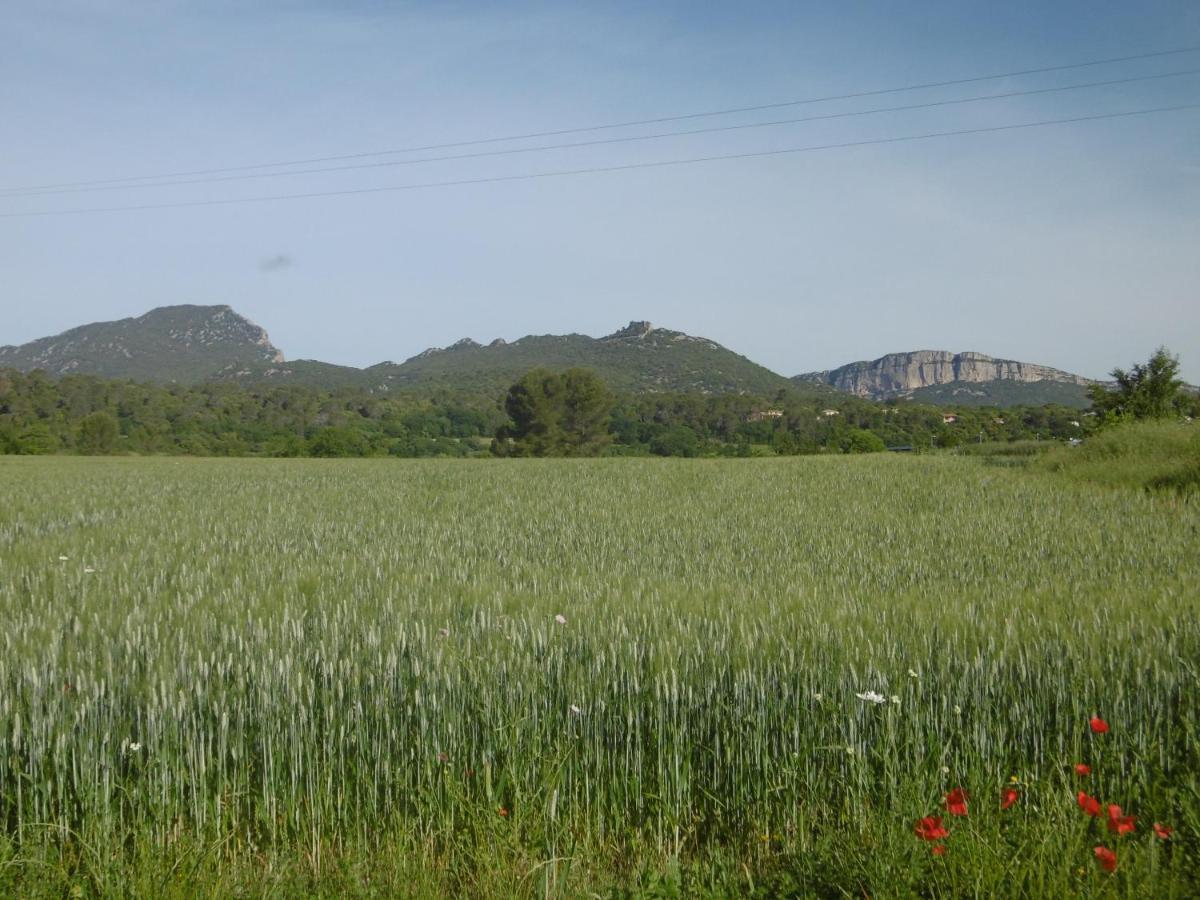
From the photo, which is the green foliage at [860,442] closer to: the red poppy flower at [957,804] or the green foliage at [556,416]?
the green foliage at [556,416]

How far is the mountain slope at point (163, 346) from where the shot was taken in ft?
516

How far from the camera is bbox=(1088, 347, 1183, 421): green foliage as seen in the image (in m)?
34.6

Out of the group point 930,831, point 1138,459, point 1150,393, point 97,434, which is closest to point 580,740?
point 930,831

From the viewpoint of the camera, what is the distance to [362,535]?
10.6m

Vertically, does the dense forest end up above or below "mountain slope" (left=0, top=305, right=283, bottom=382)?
below

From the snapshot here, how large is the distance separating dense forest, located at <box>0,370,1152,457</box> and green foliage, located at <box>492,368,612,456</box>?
3.46 ft

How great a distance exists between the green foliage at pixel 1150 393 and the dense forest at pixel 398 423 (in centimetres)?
1564

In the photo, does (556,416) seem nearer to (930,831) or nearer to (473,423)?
(473,423)

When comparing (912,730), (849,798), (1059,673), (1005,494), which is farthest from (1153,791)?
(1005,494)

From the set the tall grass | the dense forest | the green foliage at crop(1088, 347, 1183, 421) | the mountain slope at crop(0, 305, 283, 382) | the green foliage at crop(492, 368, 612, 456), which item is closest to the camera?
the tall grass

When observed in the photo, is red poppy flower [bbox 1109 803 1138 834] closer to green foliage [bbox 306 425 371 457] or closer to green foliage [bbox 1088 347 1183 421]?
green foliage [bbox 1088 347 1183 421]

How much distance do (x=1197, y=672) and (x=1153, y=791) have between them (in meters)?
0.83

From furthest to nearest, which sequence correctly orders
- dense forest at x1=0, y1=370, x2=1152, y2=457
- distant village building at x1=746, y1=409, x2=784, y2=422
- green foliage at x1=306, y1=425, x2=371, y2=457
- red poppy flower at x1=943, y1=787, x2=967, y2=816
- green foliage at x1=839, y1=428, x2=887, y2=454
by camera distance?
1. distant village building at x1=746, y1=409, x2=784, y2=422
2. green foliage at x1=839, y1=428, x2=887, y2=454
3. dense forest at x1=0, y1=370, x2=1152, y2=457
4. green foliage at x1=306, y1=425, x2=371, y2=457
5. red poppy flower at x1=943, y1=787, x2=967, y2=816

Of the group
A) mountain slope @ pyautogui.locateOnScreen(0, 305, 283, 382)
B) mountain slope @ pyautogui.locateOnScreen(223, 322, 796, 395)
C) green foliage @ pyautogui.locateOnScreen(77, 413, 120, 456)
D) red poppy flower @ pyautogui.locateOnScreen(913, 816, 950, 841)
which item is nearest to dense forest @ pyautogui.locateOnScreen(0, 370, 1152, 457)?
green foliage @ pyautogui.locateOnScreen(77, 413, 120, 456)
